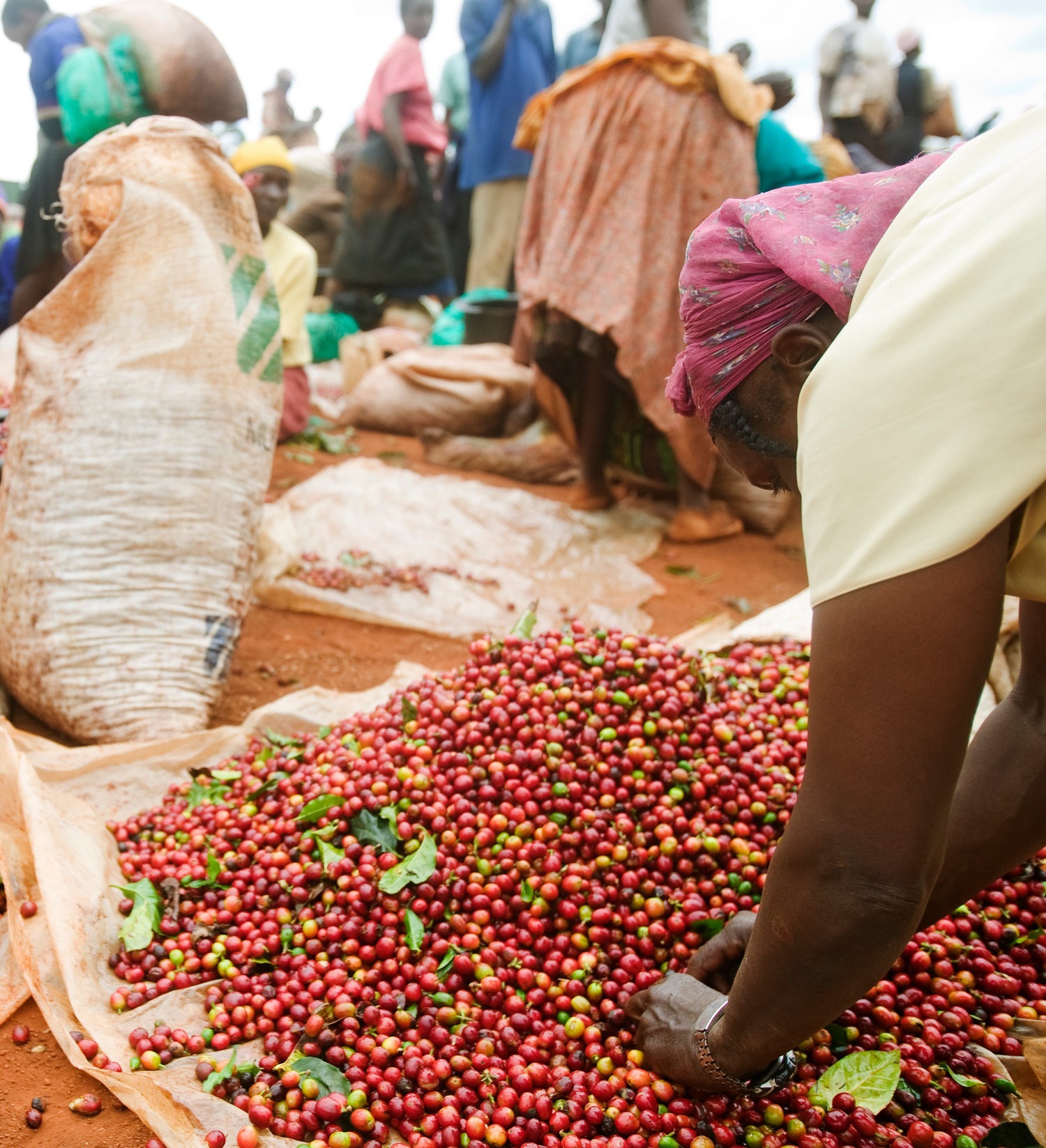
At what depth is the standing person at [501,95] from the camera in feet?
24.7

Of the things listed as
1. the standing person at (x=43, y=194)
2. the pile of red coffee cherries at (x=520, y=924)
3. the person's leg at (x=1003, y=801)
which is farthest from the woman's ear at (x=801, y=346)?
the standing person at (x=43, y=194)

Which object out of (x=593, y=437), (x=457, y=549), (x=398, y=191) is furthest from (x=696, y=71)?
(x=398, y=191)

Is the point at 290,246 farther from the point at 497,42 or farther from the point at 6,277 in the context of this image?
the point at 497,42

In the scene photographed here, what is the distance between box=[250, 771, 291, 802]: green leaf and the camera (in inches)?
87.0

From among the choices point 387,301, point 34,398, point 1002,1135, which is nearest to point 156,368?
point 34,398

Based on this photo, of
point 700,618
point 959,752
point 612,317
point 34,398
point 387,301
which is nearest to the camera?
point 959,752

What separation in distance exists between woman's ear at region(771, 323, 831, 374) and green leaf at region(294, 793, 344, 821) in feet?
4.28

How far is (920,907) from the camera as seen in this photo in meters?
1.03

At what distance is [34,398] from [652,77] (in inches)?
130

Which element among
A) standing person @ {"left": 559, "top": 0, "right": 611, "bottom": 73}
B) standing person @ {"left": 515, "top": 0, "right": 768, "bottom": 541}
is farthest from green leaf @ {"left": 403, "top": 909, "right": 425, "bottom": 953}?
standing person @ {"left": 559, "top": 0, "right": 611, "bottom": 73}

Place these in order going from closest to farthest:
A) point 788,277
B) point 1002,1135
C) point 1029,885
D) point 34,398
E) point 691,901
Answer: point 788,277
point 1002,1135
point 691,901
point 1029,885
point 34,398

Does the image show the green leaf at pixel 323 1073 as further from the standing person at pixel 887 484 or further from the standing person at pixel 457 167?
the standing person at pixel 457 167

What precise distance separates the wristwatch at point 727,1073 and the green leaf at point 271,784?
1175mm

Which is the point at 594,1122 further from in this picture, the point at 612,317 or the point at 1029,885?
the point at 612,317
